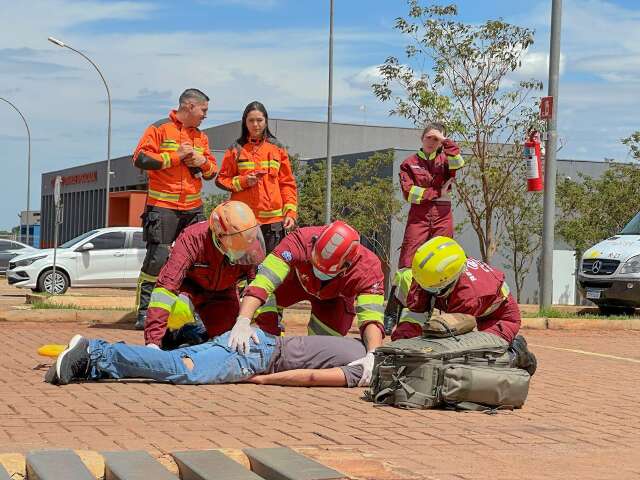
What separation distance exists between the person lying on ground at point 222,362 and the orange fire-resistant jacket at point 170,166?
408cm

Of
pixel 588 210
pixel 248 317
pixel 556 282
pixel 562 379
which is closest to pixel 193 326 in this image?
pixel 248 317

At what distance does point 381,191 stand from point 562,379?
3420 cm

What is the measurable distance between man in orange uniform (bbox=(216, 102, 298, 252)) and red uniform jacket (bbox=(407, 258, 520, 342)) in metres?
4.07

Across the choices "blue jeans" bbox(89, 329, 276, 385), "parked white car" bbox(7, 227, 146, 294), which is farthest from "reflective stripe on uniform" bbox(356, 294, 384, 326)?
"parked white car" bbox(7, 227, 146, 294)

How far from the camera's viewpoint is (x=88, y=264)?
29.3 meters

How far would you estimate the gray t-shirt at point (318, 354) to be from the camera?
8.98 m

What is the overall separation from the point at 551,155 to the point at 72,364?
11.3 meters

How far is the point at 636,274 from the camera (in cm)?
1928

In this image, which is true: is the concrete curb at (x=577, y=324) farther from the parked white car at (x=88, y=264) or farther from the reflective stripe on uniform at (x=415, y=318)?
the parked white car at (x=88, y=264)

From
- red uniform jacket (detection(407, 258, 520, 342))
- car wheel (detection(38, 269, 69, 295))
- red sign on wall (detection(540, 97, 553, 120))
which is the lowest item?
car wheel (detection(38, 269, 69, 295))

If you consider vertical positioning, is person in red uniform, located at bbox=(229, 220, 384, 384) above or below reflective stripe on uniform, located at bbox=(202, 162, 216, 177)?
below

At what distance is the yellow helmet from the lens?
8.24 m

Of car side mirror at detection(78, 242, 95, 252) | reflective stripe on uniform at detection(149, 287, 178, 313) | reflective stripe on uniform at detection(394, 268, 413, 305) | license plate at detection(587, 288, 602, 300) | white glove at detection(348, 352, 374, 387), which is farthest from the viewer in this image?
car side mirror at detection(78, 242, 95, 252)

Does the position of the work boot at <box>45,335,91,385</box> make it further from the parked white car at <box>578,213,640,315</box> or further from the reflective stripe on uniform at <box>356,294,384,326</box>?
the parked white car at <box>578,213,640,315</box>
